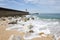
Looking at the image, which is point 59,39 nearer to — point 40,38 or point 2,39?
point 40,38

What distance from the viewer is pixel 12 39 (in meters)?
3.94

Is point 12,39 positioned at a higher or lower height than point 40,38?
higher

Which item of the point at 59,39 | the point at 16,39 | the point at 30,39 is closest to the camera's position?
the point at 16,39

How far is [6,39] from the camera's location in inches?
169

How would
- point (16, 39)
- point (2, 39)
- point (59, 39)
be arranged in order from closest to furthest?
point (16, 39) → point (2, 39) → point (59, 39)

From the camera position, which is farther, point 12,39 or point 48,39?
point 48,39

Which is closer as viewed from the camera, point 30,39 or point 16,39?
point 16,39

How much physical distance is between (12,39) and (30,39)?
1.00 m

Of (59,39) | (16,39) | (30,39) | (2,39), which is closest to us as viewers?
(16,39)

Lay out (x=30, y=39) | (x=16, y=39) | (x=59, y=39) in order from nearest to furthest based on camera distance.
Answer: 1. (x=16, y=39)
2. (x=30, y=39)
3. (x=59, y=39)

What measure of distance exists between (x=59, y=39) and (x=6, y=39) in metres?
1.85

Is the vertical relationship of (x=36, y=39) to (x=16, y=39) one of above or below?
below

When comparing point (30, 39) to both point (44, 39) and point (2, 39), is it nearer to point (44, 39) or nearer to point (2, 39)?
point (44, 39)

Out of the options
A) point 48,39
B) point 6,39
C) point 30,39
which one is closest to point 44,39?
point 48,39
